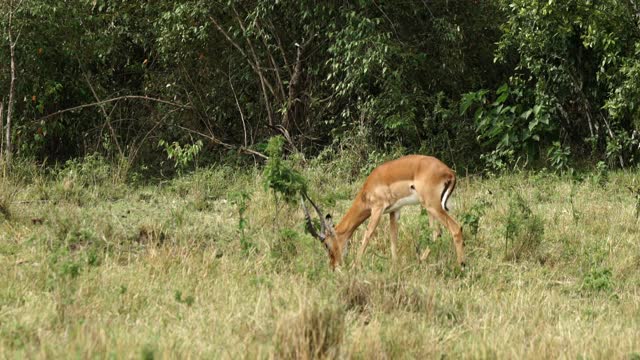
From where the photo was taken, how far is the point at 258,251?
7305 mm

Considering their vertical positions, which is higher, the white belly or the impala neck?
the white belly

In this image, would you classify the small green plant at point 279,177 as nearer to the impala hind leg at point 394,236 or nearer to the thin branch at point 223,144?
the impala hind leg at point 394,236

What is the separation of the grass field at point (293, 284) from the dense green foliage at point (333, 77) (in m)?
2.40

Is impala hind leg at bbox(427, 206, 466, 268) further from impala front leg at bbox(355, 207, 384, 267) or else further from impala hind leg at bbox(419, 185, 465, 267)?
impala front leg at bbox(355, 207, 384, 267)

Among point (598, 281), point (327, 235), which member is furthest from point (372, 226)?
point (598, 281)

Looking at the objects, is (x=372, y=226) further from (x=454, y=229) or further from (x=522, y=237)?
(x=522, y=237)

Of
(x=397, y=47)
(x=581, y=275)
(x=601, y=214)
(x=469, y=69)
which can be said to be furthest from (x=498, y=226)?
(x=469, y=69)

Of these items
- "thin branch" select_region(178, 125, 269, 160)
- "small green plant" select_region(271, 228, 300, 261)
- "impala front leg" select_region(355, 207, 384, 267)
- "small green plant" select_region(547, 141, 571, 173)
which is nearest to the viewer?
"small green plant" select_region(271, 228, 300, 261)

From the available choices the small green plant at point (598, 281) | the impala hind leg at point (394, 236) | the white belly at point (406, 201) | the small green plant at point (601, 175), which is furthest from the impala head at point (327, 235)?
the small green plant at point (601, 175)

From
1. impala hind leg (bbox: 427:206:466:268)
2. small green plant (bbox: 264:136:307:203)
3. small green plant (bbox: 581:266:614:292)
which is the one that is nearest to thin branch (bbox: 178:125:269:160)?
small green plant (bbox: 264:136:307:203)

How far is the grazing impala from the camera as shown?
7.22 meters

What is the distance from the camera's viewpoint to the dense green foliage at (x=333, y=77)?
38.3 feet

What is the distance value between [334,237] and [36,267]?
7.50 ft

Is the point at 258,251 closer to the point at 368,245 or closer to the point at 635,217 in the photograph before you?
the point at 368,245
